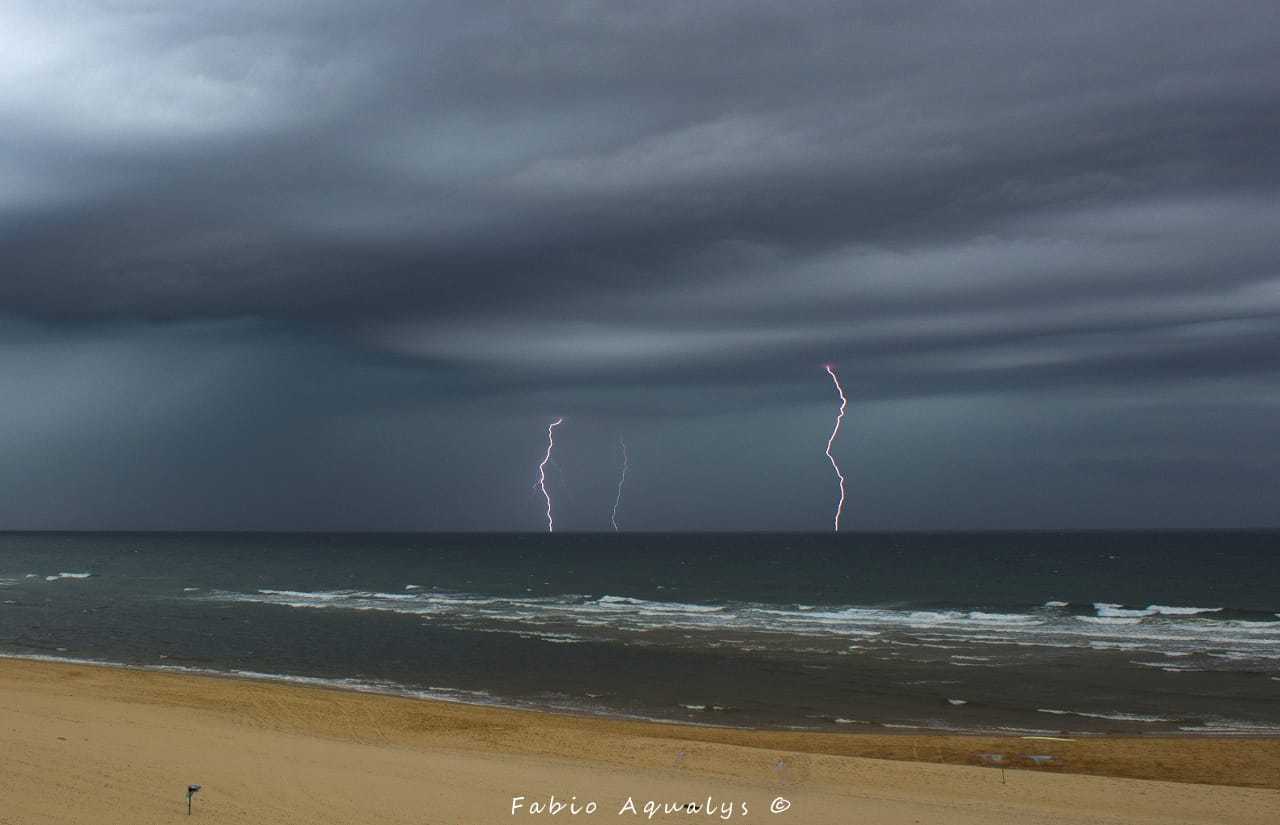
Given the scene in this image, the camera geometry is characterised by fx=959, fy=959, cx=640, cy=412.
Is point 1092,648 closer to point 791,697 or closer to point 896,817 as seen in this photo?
point 791,697

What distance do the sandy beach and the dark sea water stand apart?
3109mm

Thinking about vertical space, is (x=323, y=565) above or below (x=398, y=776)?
below

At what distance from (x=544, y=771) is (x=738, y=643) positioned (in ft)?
72.3

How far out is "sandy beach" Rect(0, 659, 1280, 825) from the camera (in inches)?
485

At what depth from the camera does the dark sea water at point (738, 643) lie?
24.2m

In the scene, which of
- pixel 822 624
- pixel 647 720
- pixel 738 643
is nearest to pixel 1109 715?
pixel 647 720

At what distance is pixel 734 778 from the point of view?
15.5 m

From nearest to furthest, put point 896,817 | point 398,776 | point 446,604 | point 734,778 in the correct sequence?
point 896,817
point 398,776
point 734,778
point 446,604

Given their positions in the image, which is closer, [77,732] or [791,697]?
[77,732]

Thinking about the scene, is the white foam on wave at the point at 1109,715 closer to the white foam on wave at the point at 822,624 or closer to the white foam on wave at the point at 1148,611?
the white foam on wave at the point at 822,624

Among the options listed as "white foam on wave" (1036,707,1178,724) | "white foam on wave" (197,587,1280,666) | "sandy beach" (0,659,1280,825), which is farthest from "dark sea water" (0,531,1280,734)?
"sandy beach" (0,659,1280,825)

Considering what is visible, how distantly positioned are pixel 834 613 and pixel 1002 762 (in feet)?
107

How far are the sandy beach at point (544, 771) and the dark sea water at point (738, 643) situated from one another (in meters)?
3.11

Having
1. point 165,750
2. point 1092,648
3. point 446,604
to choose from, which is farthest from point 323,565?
point 165,750
